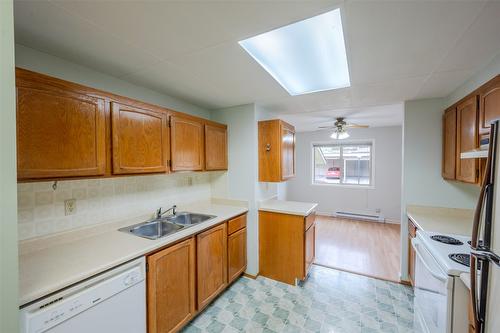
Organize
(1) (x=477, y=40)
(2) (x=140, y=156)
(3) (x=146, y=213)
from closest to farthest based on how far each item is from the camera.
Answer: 1. (1) (x=477, y=40)
2. (2) (x=140, y=156)
3. (3) (x=146, y=213)

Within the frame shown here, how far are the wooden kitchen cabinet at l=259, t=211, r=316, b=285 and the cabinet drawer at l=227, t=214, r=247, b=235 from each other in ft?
0.74

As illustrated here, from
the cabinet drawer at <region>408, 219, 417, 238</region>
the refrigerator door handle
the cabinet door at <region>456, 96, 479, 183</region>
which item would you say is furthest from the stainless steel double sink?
the cabinet door at <region>456, 96, 479, 183</region>

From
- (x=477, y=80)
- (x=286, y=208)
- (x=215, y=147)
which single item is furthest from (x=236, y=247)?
(x=477, y=80)

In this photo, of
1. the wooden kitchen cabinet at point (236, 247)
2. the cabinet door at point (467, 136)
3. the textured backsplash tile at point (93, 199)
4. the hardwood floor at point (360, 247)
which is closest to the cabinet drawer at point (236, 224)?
the wooden kitchen cabinet at point (236, 247)

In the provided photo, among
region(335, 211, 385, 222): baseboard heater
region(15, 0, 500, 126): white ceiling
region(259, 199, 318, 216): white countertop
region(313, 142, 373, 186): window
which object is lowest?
region(335, 211, 385, 222): baseboard heater

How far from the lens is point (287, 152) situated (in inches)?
115

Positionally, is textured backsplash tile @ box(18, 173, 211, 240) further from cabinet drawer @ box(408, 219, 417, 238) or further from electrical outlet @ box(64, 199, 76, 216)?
cabinet drawer @ box(408, 219, 417, 238)

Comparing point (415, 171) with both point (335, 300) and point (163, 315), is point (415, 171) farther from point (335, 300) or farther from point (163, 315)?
point (163, 315)

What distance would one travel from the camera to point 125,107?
65.7 inches

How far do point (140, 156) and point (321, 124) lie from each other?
158 inches

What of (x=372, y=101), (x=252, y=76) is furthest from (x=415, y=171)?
(x=252, y=76)

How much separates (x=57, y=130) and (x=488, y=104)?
9.76ft

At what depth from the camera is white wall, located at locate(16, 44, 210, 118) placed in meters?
1.40

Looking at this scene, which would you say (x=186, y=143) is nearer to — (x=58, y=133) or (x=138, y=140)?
(x=138, y=140)
